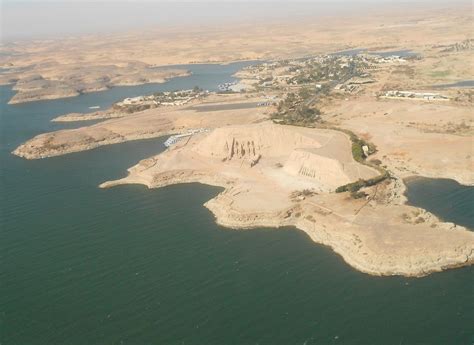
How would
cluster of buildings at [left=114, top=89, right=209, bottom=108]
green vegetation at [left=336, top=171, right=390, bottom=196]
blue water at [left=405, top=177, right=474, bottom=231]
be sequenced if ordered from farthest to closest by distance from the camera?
cluster of buildings at [left=114, top=89, right=209, bottom=108] < green vegetation at [left=336, top=171, right=390, bottom=196] < blue water at [left=405, top=177, right=474, bottom=231]

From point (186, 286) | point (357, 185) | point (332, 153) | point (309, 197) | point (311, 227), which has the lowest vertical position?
point (186, 286)

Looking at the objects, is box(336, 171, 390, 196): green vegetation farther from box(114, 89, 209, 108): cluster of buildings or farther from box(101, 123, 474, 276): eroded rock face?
box(114, 89, 209, 108): cluster of buildings

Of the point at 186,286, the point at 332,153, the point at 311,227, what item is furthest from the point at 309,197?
the point at 186,286

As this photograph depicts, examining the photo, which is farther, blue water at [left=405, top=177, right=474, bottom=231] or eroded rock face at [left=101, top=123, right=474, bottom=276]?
blue water at [left=405, top=177, right=474, bottom=231]

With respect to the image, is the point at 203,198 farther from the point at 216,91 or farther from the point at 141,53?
the point at 141,53

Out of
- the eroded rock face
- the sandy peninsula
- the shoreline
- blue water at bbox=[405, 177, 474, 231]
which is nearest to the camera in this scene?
the shoreline

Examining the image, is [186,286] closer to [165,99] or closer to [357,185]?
[357,185]

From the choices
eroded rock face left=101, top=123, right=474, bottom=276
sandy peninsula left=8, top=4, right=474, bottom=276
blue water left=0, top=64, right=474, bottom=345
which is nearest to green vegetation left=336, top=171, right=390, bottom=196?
sandy peninsula left=8, top=4, right=474, bottom=276

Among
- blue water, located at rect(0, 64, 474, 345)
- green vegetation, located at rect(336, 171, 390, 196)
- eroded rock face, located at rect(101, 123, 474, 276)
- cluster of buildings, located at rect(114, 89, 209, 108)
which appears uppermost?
green vegetation, located at rect(336, 171, 390, 196)
